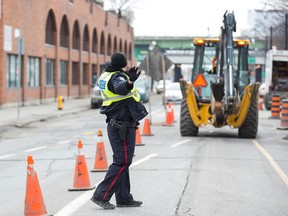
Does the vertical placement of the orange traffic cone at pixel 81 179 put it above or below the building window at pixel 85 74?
below

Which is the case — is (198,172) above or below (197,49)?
below

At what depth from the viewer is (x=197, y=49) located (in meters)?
23.0

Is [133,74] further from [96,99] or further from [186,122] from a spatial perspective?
[96,99]

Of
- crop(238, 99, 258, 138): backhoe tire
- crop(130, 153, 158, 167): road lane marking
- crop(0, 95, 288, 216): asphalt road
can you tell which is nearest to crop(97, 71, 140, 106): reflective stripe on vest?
crop(0, 95, 288, 216): asphalt road

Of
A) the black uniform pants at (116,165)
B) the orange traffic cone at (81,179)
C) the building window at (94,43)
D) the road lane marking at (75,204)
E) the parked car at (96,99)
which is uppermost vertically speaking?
the building window at (94,43)

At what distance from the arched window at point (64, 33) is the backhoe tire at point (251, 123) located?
117 ft

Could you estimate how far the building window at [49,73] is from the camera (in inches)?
2018

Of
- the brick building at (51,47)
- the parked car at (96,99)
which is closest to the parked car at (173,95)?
the parked car at (96,99)

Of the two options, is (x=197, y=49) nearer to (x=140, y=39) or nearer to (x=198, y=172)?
(x=198, y=172)

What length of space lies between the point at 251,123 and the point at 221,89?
1.73 metres

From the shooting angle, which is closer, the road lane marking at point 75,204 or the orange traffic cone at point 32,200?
the orange traffic cone at point 32,200

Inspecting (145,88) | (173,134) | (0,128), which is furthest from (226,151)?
(145,88)

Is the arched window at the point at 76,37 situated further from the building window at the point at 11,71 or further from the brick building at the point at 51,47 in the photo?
the building window at the point at 11,71

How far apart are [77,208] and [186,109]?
42.0 feet
